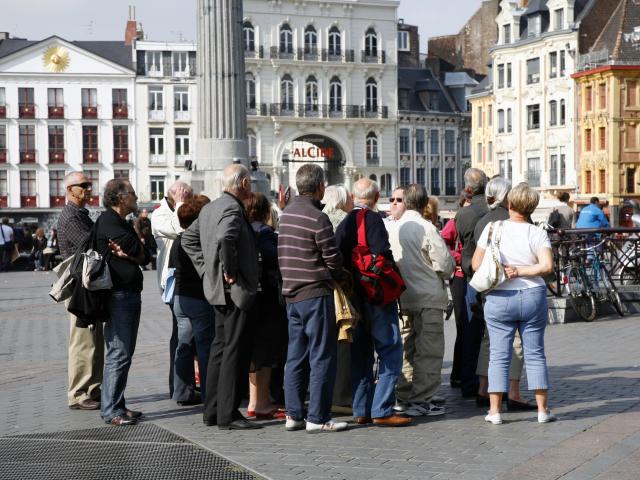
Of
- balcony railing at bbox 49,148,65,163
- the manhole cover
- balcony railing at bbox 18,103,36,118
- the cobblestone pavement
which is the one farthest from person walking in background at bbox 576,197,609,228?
balcony railing at bbox 18,103,36,118

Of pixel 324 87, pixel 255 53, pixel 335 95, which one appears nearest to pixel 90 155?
pixel 255 53

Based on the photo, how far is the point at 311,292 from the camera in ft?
26.7

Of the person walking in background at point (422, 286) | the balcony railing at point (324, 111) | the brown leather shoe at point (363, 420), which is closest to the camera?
the brown leather shoe at point (363, 420)

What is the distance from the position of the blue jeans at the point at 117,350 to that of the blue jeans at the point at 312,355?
134 cm

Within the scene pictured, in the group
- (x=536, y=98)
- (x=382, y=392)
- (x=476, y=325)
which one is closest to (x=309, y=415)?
(x=382, y=392)

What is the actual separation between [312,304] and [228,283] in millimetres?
638

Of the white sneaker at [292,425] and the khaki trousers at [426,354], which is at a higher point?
the khaki trousers at [426,354]

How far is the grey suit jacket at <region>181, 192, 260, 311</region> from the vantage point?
8211 millimetres

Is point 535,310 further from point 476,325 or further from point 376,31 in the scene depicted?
point 376,31

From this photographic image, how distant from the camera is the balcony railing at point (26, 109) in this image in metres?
72.3

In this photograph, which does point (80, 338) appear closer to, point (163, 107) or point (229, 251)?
point (229, 251)

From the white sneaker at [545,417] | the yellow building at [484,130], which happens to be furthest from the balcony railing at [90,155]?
the white sneaker at [545,417]

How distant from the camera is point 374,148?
3024 inches

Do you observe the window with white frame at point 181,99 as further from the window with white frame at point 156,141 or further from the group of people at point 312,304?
the group of people at point 312,304
